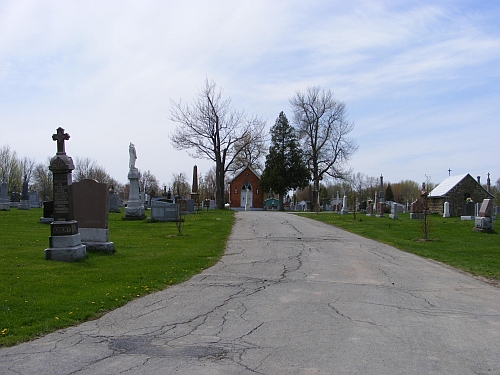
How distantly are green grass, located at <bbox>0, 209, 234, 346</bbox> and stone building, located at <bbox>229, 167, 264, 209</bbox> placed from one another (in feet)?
141

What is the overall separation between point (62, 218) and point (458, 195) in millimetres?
37187

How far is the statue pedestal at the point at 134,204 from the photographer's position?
25.8 m

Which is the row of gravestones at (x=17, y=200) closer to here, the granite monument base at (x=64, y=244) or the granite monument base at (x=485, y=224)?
the granite monument base at (x=64, y=244)

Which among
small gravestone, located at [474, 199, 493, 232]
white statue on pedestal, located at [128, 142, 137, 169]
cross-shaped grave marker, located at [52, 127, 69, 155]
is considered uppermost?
white statue on pedestal, located at [128, 142, 137, 169]

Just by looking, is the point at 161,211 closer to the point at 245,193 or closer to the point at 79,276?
the point at 79,276

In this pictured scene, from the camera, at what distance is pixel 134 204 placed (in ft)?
85.4

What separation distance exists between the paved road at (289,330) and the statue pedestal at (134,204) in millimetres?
15832

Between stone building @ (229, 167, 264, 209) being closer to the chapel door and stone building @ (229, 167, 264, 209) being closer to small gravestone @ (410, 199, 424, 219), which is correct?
the chapel door

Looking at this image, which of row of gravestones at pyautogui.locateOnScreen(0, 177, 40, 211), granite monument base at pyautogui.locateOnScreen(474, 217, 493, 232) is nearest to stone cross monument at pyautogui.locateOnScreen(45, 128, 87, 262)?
granite monument base at pyautogui.locateOnScreen(474, 217, 493, 232)

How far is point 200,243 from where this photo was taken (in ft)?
54.0

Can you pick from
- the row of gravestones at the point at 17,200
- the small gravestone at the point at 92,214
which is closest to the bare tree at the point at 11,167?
the row of gravestones at the point at 17,200

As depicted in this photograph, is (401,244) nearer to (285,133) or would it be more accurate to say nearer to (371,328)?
(371,328)

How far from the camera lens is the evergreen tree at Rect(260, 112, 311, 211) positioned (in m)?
57.0

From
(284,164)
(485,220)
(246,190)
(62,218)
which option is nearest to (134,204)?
(62,218)
